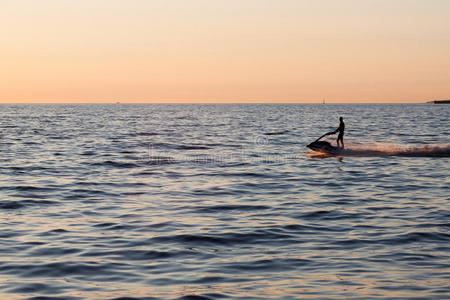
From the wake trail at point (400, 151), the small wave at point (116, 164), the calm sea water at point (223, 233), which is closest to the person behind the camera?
the calm sea water at point (223, 233)

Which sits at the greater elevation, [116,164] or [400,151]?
[400,151]

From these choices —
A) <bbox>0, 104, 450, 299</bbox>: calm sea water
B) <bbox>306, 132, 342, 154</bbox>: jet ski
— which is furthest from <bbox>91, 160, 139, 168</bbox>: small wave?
<bbox>306, 132, 342, 154</bbox>: jet ski

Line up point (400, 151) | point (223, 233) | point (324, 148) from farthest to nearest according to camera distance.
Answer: point (400, 151)
point (324, 148)
point (223, 233)

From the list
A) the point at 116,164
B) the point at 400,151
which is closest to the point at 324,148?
the point at 400,151

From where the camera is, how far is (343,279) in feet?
36.0

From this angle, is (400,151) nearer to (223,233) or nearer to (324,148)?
(324,148)

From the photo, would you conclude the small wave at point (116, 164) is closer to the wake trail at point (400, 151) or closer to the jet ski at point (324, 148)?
the jet ski at point (324, 148)

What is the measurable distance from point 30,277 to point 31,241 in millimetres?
2854

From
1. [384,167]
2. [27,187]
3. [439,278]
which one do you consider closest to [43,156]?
[27,187]

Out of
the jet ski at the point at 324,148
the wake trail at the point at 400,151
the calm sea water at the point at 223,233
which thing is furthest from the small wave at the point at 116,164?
the wake trail at the point at 400,151

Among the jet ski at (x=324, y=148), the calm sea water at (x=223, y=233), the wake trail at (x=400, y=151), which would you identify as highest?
the jet ski at (x=324, y=148)

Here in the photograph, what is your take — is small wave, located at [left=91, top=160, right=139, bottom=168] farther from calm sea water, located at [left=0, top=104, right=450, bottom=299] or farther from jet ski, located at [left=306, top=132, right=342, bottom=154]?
jet ski, located at [left=306, top=132, right=342, bottom=154]

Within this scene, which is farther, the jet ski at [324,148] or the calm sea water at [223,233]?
the jet ski at [324,148]

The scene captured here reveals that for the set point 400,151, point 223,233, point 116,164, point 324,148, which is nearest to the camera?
point 223,233
